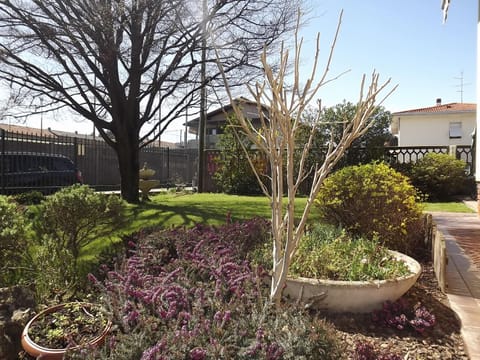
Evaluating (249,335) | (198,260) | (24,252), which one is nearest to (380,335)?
(249,335)

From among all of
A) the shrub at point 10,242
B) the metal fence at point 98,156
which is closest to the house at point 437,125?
the metal fence at point 98,156

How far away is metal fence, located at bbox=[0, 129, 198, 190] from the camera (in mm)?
11638

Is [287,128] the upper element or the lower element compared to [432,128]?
lower

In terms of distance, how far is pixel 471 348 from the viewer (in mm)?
2520

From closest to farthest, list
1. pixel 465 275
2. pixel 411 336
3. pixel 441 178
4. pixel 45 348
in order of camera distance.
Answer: pixel 45 348 < pixel 411 336 < pixel 465 275 < pixel 441 178

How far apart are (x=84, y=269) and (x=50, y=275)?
72cm

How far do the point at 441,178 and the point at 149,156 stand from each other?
13834 mm

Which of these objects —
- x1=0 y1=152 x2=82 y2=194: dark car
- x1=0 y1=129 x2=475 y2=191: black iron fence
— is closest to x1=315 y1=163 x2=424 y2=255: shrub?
x1=0 y1=129 x2=475 y2=191: black iron fence

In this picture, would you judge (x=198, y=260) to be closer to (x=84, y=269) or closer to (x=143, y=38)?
(x=84, y=269)

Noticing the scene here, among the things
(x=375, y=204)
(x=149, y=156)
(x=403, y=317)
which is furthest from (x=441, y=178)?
(x=149, y=156)

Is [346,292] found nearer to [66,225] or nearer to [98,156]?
[66,225]

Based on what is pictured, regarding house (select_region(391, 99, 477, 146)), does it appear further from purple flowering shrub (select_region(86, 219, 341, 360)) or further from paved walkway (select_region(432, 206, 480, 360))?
purple flowering shrub (select_region(86, 219, 341, 360))

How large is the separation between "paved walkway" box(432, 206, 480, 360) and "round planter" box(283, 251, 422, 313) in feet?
1.87

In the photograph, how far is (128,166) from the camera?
411 inches
